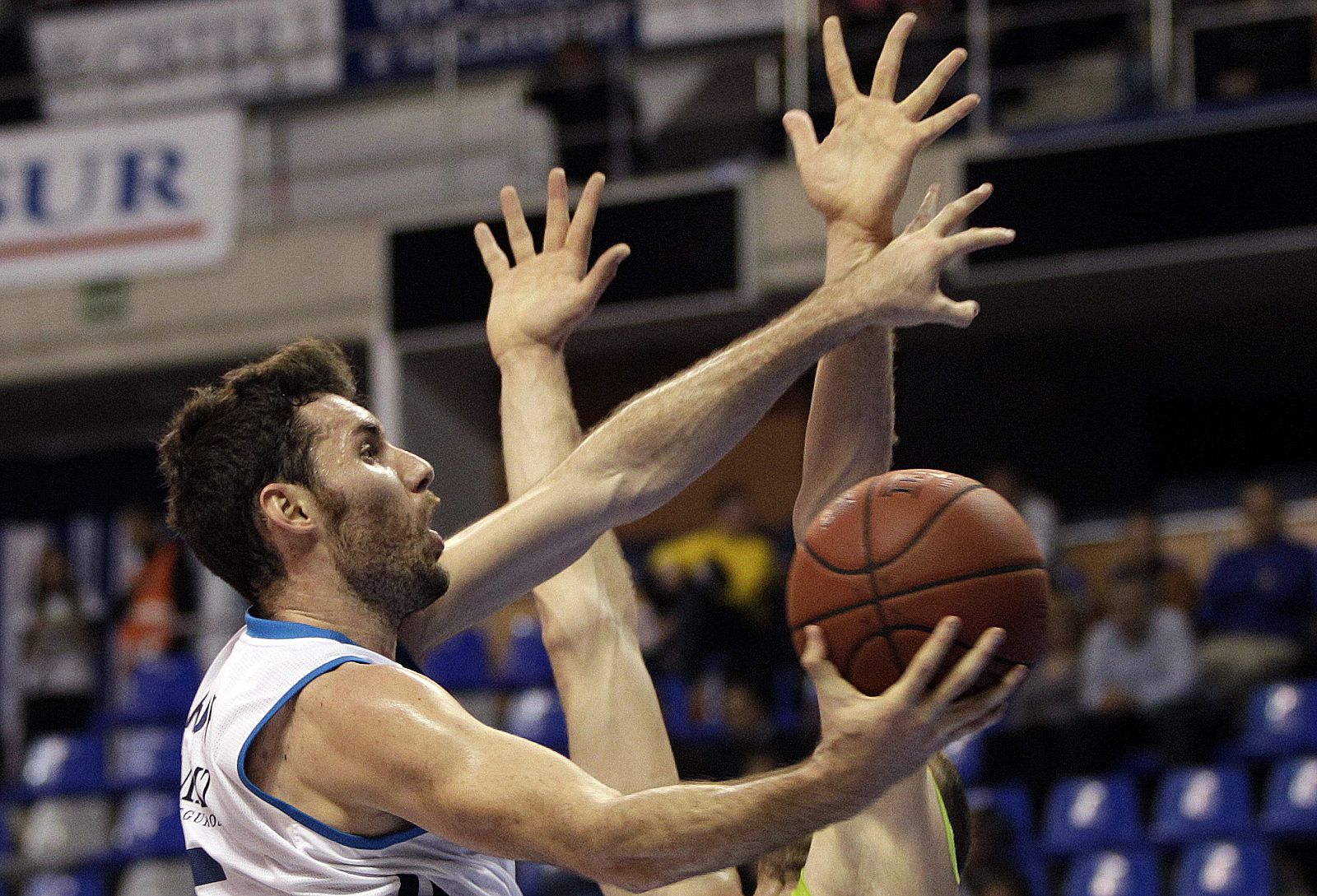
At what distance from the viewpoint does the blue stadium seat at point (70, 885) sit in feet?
33.6

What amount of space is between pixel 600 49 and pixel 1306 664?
23.0 ft

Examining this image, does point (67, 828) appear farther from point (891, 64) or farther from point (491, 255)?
point (891, 64)

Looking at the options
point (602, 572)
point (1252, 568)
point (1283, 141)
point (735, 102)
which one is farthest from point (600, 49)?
point (602, 572)

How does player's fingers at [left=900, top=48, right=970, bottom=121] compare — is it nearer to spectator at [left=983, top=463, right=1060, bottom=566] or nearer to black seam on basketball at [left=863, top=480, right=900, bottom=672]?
black seam on basketball at [left=863, top=480, right=900, bottom=672]

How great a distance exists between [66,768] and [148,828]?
1098 millimetres

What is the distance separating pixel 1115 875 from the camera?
834 cm

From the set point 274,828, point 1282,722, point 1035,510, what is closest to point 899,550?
point 274,828

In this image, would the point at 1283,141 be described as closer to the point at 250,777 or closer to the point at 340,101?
the point at 340,101

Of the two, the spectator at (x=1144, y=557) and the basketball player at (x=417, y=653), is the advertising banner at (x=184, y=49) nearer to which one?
the spectator at (x=1144, y=557)

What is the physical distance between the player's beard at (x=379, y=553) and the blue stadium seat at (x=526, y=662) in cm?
748

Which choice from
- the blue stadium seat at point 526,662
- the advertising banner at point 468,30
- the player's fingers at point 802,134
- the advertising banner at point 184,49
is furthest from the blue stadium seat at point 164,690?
the player's fingers at point 802,134

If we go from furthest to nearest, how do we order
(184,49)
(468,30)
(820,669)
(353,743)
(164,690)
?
(184,49) → (468,30) → (164,690) → (353,743) → (820,669)

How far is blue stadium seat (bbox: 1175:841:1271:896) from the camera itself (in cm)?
802

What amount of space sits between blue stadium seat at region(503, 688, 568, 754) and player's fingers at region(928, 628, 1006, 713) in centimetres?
740
